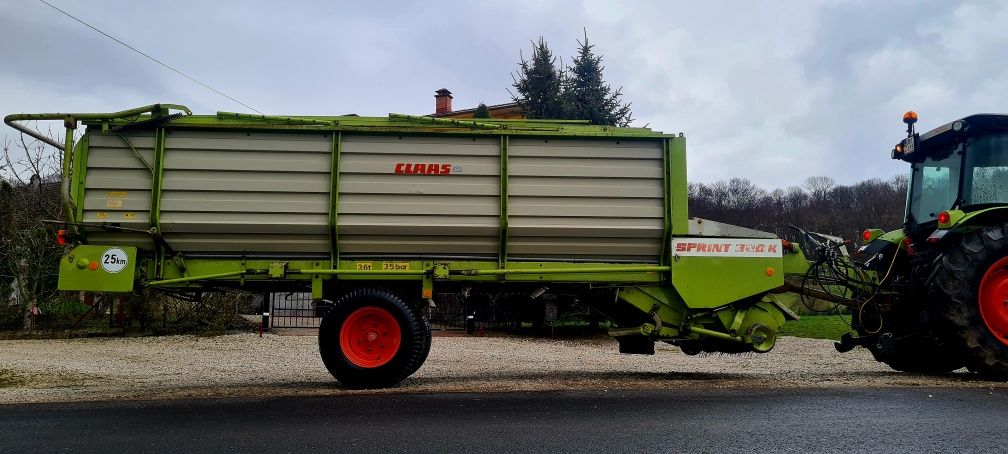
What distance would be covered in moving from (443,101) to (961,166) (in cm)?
2057

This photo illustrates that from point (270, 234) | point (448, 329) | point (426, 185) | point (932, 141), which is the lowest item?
point (448, 329)

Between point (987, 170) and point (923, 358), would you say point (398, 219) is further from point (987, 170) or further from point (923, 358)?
point (987, 170)

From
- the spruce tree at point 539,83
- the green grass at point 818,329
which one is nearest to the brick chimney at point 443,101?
the spruce tree at point 539,83

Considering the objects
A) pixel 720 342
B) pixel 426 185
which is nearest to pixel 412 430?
pixel 426 185

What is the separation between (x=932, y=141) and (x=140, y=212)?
28.2 feet

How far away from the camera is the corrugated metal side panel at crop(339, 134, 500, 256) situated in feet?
23.1

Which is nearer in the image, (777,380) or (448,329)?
(777,380)

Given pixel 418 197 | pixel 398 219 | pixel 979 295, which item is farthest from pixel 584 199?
pixel 979 295

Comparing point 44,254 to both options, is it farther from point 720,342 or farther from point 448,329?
point 720,342

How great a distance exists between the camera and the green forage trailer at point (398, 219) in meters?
6.93

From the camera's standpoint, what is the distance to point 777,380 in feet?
23.4

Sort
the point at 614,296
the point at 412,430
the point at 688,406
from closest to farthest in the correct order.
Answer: the point at 412,430 < the point at 688,406 < the point at 614,296

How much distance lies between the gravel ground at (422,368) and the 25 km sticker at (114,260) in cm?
121

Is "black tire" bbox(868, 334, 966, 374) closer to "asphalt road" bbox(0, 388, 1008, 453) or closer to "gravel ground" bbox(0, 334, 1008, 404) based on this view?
"gravel ground" bbox(0, 334, 1008, 404)
